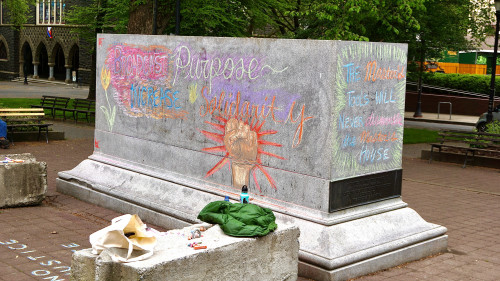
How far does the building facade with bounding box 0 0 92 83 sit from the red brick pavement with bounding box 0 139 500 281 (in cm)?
4158

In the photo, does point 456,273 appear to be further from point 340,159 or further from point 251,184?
point 251,184

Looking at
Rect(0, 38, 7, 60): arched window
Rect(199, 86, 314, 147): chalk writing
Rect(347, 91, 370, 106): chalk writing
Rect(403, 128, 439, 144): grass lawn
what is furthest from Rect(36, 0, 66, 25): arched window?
Rect(347, 91, 370, 106): chalk writing

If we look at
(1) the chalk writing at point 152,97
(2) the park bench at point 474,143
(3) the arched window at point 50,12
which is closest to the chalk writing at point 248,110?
(1) the chalk writing at point 152,97

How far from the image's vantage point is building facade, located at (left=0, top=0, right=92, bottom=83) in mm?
54291

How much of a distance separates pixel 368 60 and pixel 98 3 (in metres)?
19.6

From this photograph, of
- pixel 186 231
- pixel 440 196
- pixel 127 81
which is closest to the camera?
pixel 186 231

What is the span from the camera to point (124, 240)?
557 centimetres

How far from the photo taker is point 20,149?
16.5 metres

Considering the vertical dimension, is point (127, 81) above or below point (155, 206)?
above

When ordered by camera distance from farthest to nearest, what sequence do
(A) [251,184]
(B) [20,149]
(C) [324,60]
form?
(B) [20,149]
(A) [251,184]
(C) [324,60]

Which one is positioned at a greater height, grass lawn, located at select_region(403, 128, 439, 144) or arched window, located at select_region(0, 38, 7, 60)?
arched window, located at select_region(0, 38, 7, 60)

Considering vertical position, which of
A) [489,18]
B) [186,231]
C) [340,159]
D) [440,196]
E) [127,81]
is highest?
[489,18]

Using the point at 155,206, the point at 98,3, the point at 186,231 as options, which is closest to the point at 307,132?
the point at 186,231

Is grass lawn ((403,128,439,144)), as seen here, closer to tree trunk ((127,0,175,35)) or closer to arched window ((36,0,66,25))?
tree trunk ((127,0,175,35))
